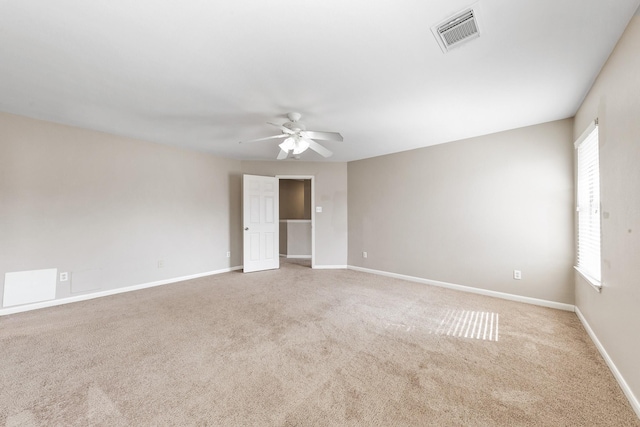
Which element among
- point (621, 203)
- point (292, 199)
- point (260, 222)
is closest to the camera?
point (621, 203)

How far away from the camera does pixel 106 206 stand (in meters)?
3.70

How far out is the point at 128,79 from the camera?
7.22 ft

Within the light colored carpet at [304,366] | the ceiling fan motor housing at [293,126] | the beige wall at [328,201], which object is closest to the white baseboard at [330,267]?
the beige wall at [328,201]

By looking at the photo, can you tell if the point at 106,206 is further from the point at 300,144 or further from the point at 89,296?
the point at 300,144

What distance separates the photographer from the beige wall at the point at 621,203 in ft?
5.08

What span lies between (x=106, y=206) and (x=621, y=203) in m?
5.55

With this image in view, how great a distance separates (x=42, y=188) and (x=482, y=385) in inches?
199

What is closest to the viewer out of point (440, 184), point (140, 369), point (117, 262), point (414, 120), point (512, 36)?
point (512, 36)

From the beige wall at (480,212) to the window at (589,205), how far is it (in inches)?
10.9

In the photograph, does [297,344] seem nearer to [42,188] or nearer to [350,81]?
[350,81]

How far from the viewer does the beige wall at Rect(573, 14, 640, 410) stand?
61.0 inches

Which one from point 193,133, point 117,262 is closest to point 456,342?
point 193,133

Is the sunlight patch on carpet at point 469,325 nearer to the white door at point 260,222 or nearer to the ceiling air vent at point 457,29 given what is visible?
the ceiling air vent at point 457,29

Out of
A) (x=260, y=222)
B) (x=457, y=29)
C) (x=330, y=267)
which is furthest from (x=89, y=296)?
(x=457, y=29)
